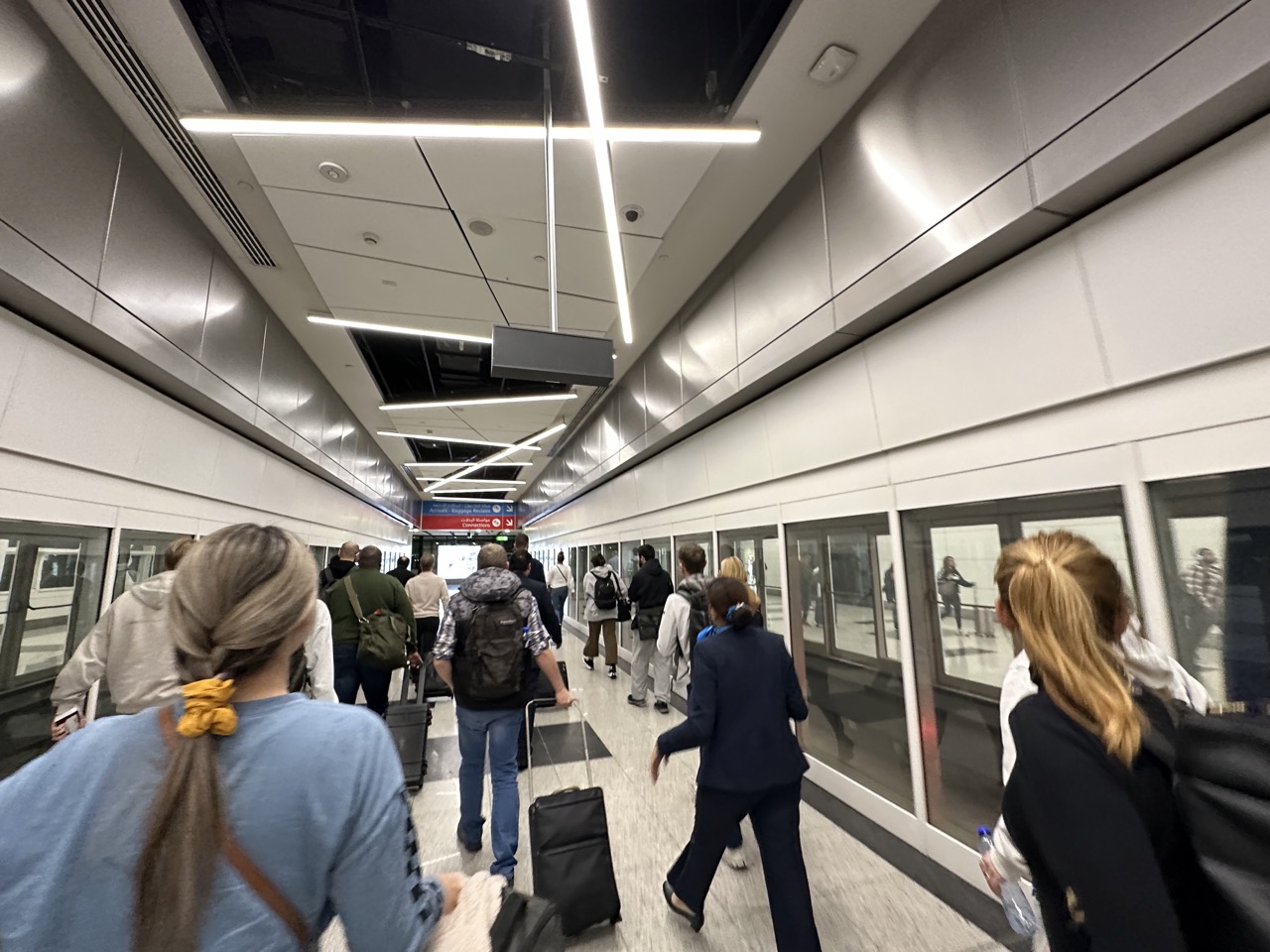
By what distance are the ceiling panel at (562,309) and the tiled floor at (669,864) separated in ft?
14.1

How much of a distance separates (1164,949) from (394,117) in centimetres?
420

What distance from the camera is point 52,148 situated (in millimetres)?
2771

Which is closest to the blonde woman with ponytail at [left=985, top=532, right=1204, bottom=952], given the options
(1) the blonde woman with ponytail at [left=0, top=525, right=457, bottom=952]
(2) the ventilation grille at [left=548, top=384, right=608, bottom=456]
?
(1) the blonde woman with ponytail at [left=0, top=525, right=457, bottom=952]

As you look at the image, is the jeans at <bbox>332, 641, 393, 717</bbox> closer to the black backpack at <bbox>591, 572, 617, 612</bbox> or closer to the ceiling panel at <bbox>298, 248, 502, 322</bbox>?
the black backpack at <bbox>591, 572, 617, 612</bbox>

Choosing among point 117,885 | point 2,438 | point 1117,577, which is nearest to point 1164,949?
point 1117,577

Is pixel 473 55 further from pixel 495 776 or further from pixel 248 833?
pixel 495 776

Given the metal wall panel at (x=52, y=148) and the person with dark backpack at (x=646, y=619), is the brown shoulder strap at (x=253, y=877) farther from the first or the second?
the person with dark backpack at (x=646, y=619)

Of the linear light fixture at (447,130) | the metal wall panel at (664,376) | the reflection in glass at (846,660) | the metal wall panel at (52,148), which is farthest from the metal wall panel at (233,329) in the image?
the reflection in glass at (846,660)

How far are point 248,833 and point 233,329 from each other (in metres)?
5.83

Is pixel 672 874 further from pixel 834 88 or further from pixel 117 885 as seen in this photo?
pixel 834 88

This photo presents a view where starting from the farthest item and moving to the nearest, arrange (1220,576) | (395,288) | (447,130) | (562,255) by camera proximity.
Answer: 1. (395,288)
2. (562,255)
3. (447,130)
4. (1220,576)

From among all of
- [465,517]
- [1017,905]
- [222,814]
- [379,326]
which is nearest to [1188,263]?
[1017,905]

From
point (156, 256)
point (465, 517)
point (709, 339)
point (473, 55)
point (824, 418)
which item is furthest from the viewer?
point (465, 517)

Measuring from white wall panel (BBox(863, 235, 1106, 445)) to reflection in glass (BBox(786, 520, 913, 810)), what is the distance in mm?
907
